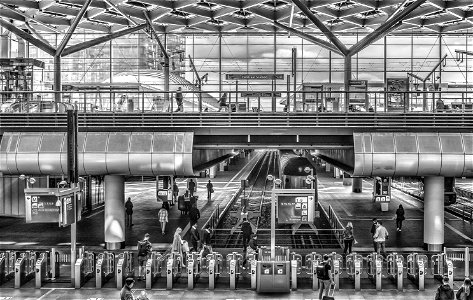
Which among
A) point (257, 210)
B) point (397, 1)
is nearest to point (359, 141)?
point (257, 210)

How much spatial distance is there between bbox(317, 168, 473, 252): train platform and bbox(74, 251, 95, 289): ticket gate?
34.7 ft

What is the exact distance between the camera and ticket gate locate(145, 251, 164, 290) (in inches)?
651

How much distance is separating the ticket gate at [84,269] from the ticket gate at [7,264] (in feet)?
7.54

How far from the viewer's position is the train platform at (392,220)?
23.6 m

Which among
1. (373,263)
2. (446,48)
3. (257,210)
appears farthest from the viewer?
(446,48)

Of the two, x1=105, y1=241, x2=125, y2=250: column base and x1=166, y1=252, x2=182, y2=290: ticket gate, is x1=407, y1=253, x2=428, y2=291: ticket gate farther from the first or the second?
x1=105, y1=241, x2=125, y2=250: column base

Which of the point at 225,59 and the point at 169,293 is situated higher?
the point at 225,59

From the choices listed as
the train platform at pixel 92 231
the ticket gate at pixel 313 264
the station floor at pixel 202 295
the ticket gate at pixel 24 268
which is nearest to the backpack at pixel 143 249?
the station floor at pixel 202 295

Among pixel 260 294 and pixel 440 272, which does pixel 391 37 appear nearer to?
pixel 440 272

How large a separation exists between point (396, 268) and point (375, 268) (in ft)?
3.36

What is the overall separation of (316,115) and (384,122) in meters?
2.60

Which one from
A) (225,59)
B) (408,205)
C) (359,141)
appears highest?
(225,59)

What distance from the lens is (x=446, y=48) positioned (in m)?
43.4

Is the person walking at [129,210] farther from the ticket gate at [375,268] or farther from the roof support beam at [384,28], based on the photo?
the roof support beam at [384,28]
